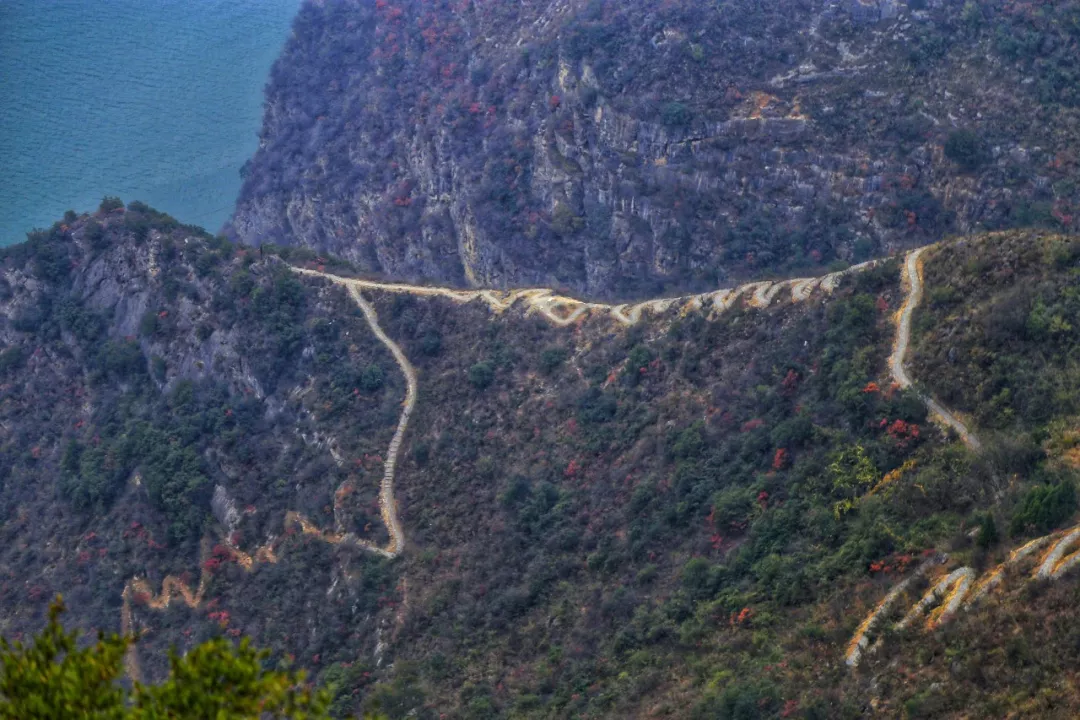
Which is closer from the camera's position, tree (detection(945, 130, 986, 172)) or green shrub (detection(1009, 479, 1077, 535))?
green shrub (detection(1009, 479, 1077, 535))

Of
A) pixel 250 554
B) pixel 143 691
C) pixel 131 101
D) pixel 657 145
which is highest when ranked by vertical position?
pixel 131 101

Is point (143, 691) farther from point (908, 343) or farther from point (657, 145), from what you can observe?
Answer: point (657, 145)

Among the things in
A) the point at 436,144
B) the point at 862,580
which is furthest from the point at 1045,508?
the point at 436,144

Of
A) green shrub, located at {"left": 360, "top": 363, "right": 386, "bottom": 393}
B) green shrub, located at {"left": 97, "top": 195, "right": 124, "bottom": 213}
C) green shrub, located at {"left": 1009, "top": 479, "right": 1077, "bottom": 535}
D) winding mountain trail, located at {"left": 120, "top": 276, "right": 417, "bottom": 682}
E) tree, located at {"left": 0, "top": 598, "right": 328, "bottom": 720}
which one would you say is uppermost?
green shrub, located at {"left": 97, "top": 195, "right": 124, "bottom": 213}

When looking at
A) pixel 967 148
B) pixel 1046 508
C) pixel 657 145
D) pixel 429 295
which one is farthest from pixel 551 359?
pixel 967 148

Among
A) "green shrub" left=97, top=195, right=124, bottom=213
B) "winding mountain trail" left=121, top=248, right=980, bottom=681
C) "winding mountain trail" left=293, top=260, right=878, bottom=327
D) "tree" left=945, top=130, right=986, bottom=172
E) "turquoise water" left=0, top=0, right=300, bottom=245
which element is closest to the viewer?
"winding mountain trail" left=121, top=248, right=980, bottom=681

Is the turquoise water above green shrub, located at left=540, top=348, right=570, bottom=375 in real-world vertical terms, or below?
above

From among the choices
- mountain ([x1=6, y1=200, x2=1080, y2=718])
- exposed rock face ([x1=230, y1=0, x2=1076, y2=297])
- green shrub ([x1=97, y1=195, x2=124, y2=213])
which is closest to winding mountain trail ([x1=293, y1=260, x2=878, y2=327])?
mountain ([x1=6, y1=200, x2=1080, y2=718])

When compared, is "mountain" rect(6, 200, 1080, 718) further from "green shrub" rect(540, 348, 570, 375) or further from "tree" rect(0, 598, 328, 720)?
"tree" rect(0, 598, 328, 720)
